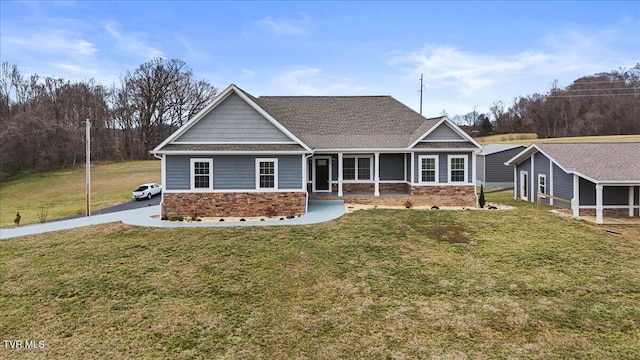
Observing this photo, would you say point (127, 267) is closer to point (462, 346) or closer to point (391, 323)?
point (391, 323)

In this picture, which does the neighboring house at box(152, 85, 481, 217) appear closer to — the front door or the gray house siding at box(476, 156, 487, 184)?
the front door

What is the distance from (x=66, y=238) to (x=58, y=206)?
15.6m

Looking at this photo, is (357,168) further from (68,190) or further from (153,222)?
(68,190)

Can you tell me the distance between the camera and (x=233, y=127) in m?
15.6

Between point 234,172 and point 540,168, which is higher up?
point 540,168

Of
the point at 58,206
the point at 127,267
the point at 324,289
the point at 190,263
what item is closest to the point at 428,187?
the point at 324,289

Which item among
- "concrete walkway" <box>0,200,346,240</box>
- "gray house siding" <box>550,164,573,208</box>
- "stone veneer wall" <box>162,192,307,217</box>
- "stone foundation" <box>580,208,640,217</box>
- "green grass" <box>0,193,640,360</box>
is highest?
"gray house siding" <box>550,164,573,208</box>

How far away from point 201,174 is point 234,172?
149 centimetres

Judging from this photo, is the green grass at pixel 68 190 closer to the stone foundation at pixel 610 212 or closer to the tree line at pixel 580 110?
the stone foundation at pixel 610 212

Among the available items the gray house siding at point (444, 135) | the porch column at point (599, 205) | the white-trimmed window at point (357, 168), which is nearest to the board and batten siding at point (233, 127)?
the white-trimmed window at point (357, 168)

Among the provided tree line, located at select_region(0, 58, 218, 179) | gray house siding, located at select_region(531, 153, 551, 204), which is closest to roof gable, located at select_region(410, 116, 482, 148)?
gray house siding, located at select_region(531, 153, 551, 204)

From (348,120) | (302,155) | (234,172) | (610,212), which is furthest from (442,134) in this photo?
(234,172)

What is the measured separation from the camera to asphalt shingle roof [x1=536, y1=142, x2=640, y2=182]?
587 inches

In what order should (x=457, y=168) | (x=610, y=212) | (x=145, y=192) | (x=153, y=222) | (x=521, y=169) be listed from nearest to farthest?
1. (x=153, y=222)
2. (x=610, y=212)
3. (x=457, y=168)
4. (x=521, y=169)
5. (x=145, y=192)
